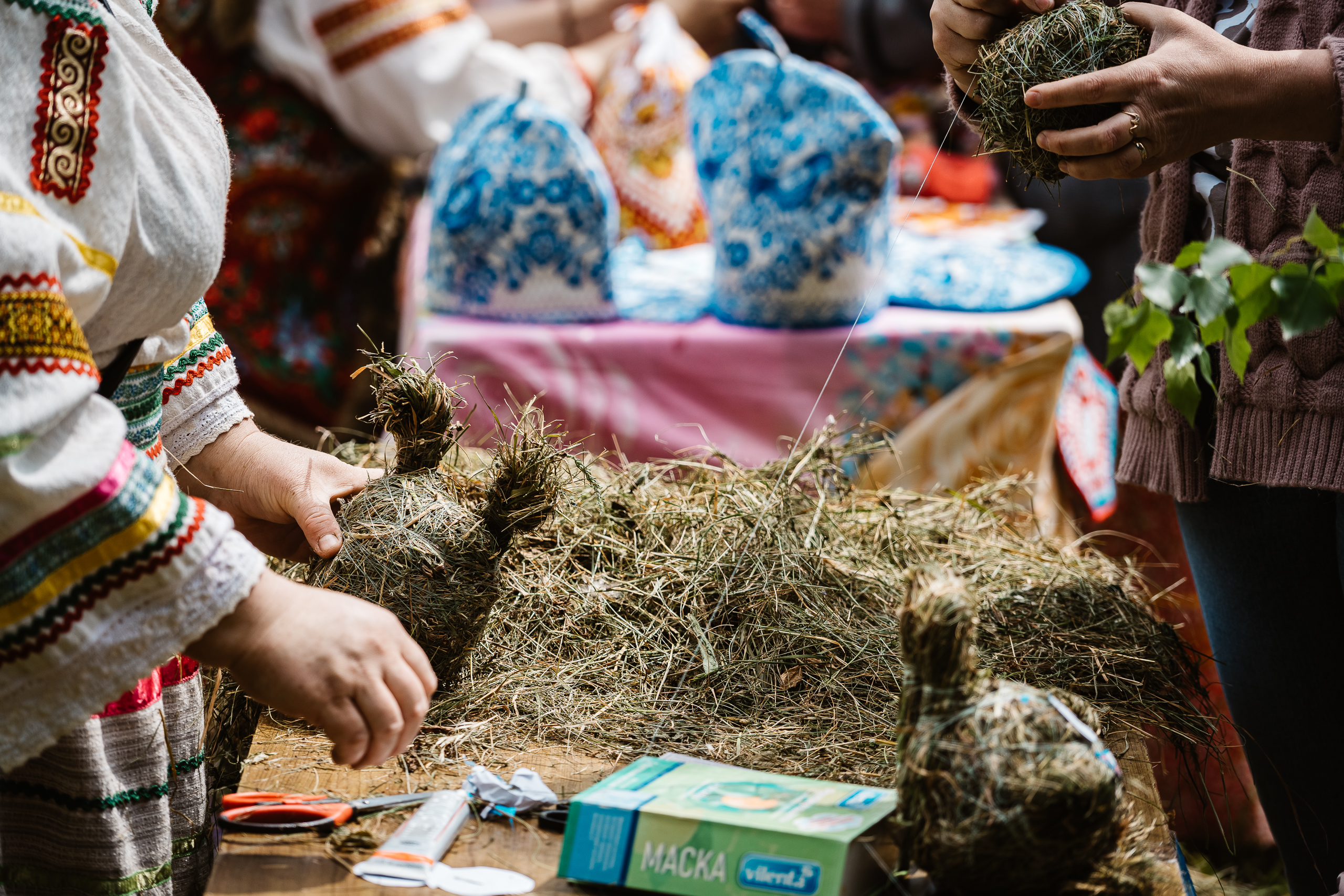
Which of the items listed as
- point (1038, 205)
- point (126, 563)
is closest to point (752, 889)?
point (126, 563)

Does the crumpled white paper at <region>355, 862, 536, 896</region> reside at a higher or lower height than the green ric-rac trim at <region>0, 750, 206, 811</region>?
higher

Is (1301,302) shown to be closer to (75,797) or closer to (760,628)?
(760,628)

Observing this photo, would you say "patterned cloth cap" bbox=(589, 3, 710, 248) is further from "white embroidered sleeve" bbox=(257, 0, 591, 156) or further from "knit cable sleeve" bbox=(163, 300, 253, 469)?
"knit cable sleeve" bbox=(163, 300, 253, 469)

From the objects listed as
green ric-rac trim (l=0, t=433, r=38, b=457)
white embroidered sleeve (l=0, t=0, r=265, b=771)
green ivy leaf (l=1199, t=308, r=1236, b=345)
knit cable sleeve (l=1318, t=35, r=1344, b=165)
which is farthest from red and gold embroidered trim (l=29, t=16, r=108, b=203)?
knit cable sleeve (l=1318, t=35, r=1344, b=165)

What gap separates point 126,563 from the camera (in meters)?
0.53

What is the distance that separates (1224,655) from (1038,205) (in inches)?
65.6

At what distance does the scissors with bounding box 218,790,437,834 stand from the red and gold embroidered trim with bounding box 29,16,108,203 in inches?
14.2

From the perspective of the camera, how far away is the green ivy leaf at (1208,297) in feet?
1.88

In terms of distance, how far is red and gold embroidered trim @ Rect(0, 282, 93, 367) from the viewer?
1.67 feet

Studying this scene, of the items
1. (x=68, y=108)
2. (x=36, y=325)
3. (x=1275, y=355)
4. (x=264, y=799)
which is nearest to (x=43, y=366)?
(x=36, y=325)

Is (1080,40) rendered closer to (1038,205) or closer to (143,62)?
(143,62)

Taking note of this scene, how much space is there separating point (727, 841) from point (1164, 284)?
0.38m

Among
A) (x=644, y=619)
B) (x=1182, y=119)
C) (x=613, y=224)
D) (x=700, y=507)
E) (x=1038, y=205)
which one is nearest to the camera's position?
(x=1182, y=119)

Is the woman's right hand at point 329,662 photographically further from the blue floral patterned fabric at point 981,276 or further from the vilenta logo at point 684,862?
the blue floral patterned fabric at point 981,276
